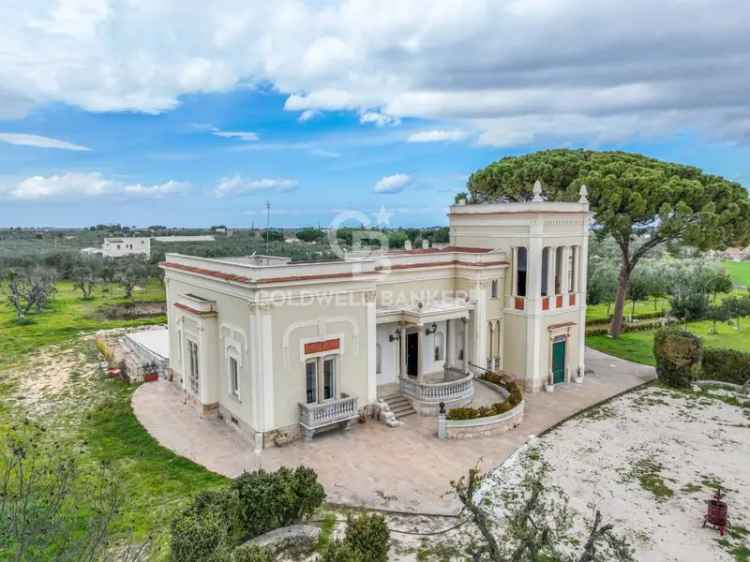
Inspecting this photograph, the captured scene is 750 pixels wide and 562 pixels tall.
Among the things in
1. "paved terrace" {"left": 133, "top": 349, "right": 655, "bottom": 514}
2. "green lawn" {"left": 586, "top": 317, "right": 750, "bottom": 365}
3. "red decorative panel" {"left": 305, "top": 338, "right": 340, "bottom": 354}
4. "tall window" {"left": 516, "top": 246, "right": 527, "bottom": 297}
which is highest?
"tall window" {"left": 516, "top": 246, "right": 527, "bottom": 297}

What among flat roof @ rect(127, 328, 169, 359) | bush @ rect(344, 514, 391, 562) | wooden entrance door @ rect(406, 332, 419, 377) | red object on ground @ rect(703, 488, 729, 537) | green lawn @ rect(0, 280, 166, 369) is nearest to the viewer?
bush @ rect(344, 514, 391, 562)

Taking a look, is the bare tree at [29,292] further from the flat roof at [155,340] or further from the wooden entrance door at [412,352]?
the wooden entrance door at [412,352]

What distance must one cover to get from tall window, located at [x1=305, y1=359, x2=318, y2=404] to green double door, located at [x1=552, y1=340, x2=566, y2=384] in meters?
10.1

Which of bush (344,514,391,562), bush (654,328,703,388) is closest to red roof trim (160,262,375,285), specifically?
bush (344,514,391,562)

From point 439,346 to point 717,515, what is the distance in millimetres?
10281

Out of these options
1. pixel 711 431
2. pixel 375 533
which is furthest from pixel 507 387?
pixel 375 533

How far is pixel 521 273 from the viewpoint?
2000cm

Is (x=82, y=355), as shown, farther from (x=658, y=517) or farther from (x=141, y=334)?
(x=658, y=517)

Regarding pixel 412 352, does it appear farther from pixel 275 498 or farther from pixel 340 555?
pixel 340 555

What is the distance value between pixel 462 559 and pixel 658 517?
16.1ft

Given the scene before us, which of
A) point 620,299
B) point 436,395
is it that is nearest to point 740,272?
point 620,299

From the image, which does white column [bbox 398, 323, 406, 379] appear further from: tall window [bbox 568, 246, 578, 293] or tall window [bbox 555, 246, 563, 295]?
tall window [bbox 568, 246, 578, 293]

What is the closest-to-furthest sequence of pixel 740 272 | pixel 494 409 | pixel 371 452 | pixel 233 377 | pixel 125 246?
pixel 371 452, pixel 233 377, pixel 494 409, pixel 740 272, pixel 125 246

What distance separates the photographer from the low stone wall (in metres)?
15.4
